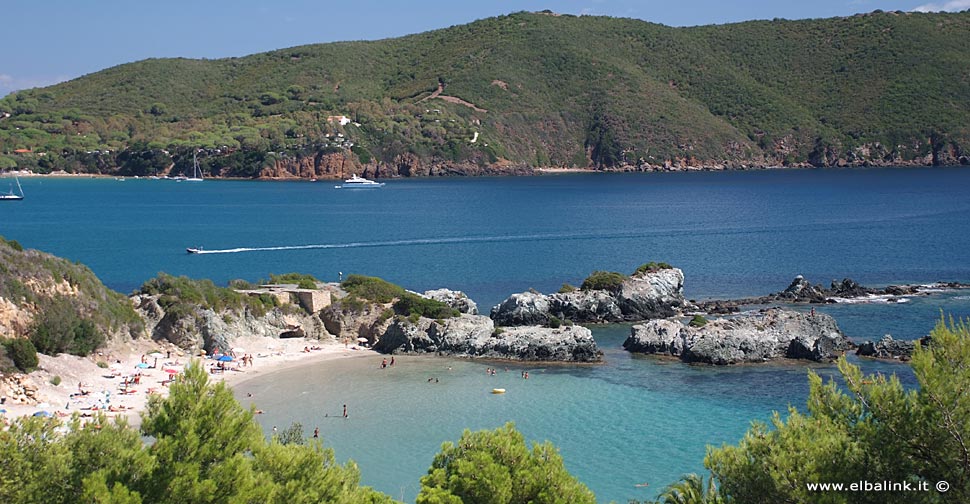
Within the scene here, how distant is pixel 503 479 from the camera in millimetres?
14258

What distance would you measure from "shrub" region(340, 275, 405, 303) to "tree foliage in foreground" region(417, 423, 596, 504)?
28023 mm

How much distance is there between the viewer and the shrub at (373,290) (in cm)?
4281

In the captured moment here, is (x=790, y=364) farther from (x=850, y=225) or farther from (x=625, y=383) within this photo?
(x=850, y=225)

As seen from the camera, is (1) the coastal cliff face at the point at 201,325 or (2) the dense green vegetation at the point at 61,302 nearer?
(2) the dense green vegetation at the point at 61,302

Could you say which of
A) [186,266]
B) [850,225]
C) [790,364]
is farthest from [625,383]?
[850,225]

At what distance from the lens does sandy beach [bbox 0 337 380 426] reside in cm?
2845

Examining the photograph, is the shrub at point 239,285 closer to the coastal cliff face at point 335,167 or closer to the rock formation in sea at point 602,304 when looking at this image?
the rock formation in sea at point 602,304

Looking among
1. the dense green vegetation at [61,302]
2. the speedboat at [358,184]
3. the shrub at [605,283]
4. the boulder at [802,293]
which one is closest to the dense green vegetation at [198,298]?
the dense green vegetation at [61,302]

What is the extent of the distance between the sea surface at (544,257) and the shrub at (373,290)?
18.1 ft

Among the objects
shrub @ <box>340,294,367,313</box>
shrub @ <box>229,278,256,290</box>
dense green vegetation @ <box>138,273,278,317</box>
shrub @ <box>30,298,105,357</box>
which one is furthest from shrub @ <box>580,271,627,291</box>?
shrub @ <box>30,298,105,357</box>

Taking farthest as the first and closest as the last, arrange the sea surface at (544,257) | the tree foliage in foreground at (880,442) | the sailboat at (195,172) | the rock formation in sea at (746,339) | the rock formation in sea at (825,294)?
the sailboat at (195,172)
the rock formation in sea at (825,294)
the rock formation in sea at (746,339)
the sea surface at (544,257)
the tree foliage in foreground at (880,442)

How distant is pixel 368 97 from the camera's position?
7776 inches

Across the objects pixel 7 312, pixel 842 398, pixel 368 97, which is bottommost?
pixel 7 312

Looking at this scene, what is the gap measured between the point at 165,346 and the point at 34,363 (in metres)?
7.11
